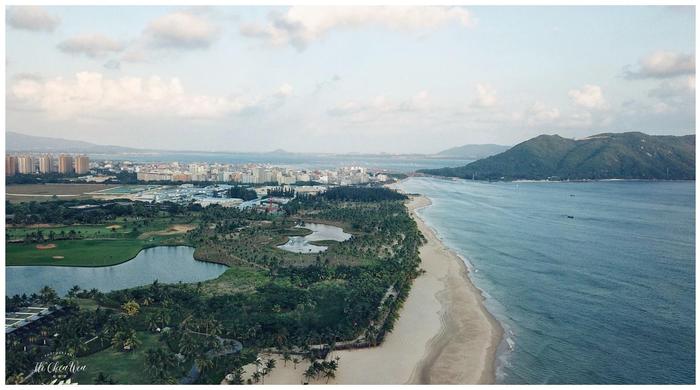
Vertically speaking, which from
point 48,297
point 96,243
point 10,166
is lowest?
point 96,243

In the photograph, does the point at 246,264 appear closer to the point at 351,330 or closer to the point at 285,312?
the point at 285,312

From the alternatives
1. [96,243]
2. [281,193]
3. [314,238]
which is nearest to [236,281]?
[314,238]

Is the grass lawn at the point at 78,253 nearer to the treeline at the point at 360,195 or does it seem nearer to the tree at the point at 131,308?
the tree at the point at 131,308

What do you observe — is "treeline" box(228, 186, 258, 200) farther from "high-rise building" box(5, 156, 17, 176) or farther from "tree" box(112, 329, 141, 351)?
"tree" box(112, 329, 141, 351)

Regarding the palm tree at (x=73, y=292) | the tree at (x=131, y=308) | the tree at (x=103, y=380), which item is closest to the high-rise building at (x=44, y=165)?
the palm tree at (x=73, y=292)

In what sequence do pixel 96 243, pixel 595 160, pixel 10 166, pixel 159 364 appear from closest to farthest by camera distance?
1. pixel 159 364
2. pixel 96 243
3. pixel 10 166
4. pixel 595 160

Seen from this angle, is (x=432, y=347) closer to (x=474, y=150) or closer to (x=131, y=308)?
(x=131, y=308)
